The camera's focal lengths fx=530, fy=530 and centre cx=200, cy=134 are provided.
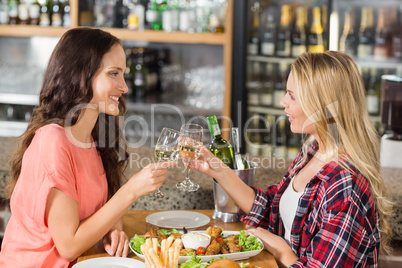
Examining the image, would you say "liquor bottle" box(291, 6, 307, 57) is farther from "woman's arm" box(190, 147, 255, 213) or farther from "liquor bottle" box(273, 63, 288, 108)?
"woman's arm" box(190, 147, 255, 213)

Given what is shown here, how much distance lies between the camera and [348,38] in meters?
3.82

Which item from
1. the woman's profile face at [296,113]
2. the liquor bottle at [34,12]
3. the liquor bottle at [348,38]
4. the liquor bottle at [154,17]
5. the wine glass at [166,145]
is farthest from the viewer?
the liquor bottle at [34,12]

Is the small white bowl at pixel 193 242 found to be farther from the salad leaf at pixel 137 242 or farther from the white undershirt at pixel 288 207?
the white undershirt at pixel 288 207

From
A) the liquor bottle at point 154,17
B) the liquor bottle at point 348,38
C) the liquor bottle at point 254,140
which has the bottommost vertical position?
the liquor bottle at point 254,140

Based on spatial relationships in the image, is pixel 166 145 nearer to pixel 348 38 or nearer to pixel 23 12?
pixel 348 38

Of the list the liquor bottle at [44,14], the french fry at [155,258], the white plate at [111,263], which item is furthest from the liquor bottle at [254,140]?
the french fry at [155,258]

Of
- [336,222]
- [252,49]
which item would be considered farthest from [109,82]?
[252,49]

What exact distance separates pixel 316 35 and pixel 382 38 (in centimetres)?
46

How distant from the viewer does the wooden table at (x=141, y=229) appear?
1562 mm

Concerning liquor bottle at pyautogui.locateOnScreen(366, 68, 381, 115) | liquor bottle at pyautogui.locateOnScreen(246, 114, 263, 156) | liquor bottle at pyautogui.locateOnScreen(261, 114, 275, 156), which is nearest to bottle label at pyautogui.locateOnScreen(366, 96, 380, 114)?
liquor bottle at pyautogui.locateOnScreen(366, 68, 381, 115)

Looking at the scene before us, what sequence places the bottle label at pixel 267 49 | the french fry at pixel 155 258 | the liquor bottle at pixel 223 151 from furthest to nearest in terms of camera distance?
the bottle label at pixel 267 49
the liquor bottle at pixel 223 151
the french fry at pixel 155 258

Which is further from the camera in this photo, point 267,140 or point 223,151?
point 267,140

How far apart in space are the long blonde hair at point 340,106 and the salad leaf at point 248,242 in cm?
35

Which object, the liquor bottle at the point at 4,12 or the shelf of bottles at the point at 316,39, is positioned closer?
the shelf of bottles at the point at 316,39
